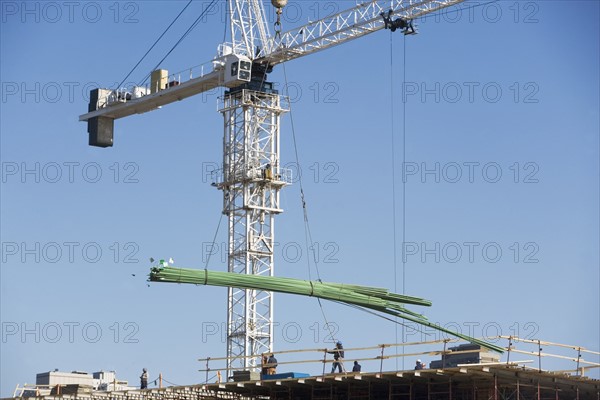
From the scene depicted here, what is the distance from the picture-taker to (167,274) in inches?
2613

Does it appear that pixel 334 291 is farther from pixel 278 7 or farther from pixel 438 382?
pixel 278 7

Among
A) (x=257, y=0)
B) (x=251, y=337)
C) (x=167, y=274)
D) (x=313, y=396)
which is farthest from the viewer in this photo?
(x=257, y=0)

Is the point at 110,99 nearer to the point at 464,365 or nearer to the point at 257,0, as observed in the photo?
the point at 257,0

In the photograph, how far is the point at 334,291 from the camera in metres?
71.8

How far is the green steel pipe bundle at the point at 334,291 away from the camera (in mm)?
68750

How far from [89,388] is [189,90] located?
123ft

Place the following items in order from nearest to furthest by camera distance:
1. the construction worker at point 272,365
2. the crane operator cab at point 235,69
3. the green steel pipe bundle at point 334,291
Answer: the green steel pipe bundle at point 334,291 < the construction worker at point 272,365 < the crane operator cab at point 235,69

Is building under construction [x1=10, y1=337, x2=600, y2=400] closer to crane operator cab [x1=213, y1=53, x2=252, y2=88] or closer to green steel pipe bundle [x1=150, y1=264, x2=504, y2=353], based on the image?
green steel pipe bundle [x1=150, y1=264, x2=504, y2=353]

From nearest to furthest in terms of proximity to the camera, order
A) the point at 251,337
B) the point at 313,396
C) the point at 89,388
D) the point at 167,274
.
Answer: the point at 167,274 < the point at 313,396 < the point at 89,388 < the point at 251,337

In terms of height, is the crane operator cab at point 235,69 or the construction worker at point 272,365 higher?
the crane operator cab at point 235,69

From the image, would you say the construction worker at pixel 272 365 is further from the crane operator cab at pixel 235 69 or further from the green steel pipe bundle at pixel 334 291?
the crane operator cab at pixel 235 69

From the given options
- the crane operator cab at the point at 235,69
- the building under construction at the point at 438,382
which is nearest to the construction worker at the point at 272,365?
the building under construction at the point at 438,382

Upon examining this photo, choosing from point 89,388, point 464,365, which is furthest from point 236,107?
point 464,365

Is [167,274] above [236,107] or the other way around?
the other way around
